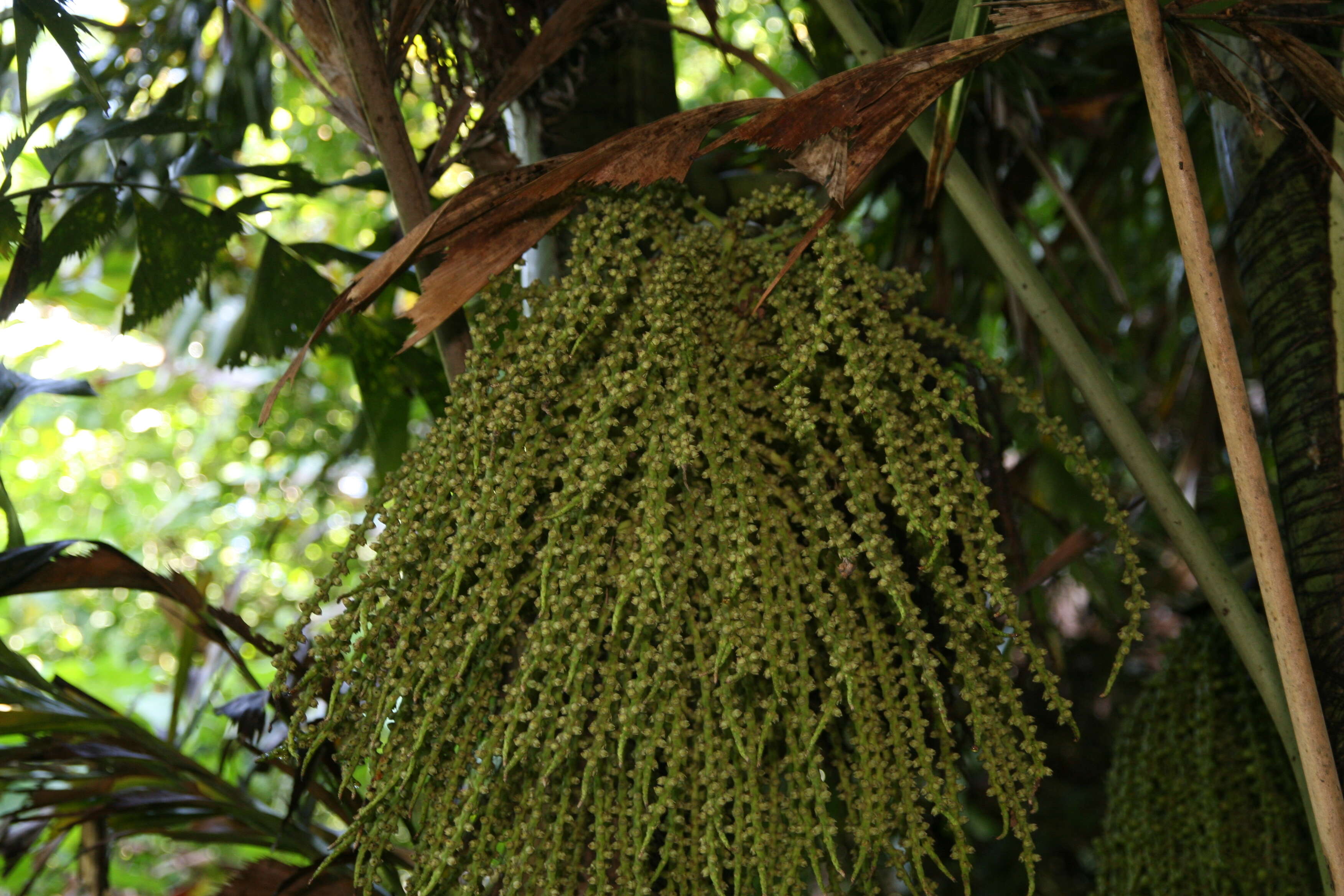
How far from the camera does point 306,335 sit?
104cm

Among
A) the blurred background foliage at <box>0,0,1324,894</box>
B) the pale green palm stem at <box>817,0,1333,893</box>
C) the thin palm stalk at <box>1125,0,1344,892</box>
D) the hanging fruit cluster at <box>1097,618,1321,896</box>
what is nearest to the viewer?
the thin palm stalk at <box>1125,0,1344,892</box>

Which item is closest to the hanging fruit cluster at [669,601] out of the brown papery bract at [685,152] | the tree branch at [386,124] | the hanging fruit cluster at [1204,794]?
the brown papery bract at [685,152]

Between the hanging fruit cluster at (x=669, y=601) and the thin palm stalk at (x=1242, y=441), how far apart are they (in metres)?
0.08

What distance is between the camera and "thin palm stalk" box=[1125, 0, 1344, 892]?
607 millimetres

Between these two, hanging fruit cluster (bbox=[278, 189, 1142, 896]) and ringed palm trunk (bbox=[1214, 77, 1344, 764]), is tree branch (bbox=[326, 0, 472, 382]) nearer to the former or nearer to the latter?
hanging fruit cluster (bbox=[278, 189, 1142, 896])

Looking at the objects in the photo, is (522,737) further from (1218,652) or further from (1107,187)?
(1107,187)

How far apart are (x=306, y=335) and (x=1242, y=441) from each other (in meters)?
0.86

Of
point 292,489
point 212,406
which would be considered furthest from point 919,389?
point 212,406

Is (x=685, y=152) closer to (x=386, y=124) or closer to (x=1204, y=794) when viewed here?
(x=386, y=124)

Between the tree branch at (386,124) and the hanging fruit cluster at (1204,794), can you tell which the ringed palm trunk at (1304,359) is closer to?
the hanging fruit cluster at (1204,794)

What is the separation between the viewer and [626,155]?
0.65 m

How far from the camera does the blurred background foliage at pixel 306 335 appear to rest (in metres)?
1.05

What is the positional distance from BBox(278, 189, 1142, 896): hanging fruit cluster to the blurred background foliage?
17 centimetres

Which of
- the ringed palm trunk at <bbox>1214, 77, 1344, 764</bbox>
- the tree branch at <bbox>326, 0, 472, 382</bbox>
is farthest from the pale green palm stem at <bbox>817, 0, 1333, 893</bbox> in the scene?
the tree branch at <bbox>326, 0, 472, 382</bbox>
